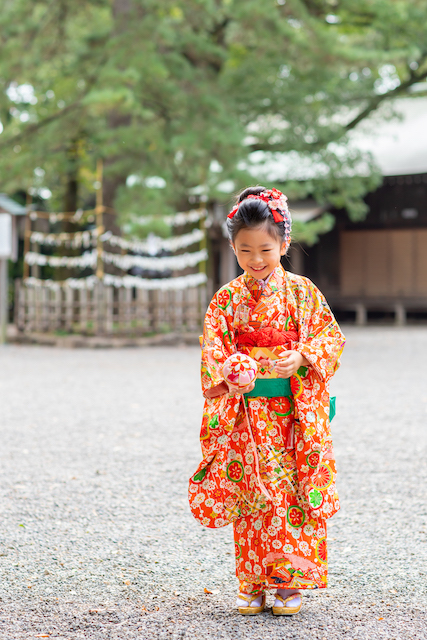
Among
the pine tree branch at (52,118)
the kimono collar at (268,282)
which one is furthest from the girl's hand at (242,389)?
the pine tree branch at (52,118)

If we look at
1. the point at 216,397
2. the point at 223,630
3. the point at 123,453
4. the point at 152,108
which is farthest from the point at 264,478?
the point at 152,108

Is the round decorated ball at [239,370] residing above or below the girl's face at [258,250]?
below

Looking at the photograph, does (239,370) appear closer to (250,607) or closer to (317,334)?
(317,334)

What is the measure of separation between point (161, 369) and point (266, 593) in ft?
20.5

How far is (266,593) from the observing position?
96.1 inches

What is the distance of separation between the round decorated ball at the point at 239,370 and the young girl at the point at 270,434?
10 cm

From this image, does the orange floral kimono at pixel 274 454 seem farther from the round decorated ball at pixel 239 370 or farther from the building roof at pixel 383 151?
the building roof at pixel 383 151

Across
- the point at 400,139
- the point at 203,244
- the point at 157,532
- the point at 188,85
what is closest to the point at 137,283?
the point at 203,244

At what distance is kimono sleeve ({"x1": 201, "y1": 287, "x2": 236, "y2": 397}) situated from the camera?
7.24ft

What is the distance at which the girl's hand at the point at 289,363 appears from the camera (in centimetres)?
213

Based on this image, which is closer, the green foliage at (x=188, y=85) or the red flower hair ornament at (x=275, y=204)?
the red flower hair ornament at (x=275, y=204)

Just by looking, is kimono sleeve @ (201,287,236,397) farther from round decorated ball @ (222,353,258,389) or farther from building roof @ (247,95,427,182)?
building roof @ (247,95,427,182)

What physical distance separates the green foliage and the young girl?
668cm

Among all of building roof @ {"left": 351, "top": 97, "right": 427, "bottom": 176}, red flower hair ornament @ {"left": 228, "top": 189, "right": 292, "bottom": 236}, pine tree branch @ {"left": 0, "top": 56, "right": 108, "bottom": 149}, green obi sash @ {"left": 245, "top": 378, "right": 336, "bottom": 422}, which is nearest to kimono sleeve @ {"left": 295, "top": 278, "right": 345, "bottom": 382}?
green obi sash @ {"left": 245, "top": 378, "right": 336, "bottom": 422}
